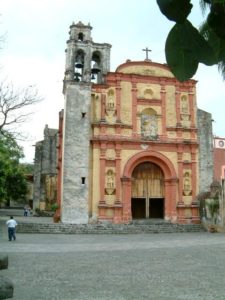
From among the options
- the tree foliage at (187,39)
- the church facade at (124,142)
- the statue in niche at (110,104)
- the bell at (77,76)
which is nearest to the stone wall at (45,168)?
the church facade at (124,142)

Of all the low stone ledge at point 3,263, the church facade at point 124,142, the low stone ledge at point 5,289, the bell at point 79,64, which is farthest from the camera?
the bell at point 79,64

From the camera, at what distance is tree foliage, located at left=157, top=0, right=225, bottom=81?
1.01 m

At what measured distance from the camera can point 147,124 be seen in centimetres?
2617

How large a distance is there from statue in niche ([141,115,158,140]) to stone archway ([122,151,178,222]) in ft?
3.49

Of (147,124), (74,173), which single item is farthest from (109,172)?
(147,124)

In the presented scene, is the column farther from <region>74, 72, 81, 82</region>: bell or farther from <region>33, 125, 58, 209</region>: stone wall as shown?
<region>33, 125, 58, 209</region>: stone wall

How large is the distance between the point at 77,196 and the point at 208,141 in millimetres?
9381

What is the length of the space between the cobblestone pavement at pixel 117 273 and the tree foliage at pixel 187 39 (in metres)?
6.20

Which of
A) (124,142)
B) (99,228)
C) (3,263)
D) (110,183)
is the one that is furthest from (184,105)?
(3,263)

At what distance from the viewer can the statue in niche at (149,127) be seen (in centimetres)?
2595

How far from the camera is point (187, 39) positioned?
Answer: 1040mm

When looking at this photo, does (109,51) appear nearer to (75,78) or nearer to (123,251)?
(75,78)

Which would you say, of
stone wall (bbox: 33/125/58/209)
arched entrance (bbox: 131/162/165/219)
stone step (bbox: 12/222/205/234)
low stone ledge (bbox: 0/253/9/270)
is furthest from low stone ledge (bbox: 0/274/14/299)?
stone wall (bbox: 33/125/58/209)

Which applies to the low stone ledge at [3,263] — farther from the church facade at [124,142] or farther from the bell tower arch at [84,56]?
the bell tower arch at [84,56]
